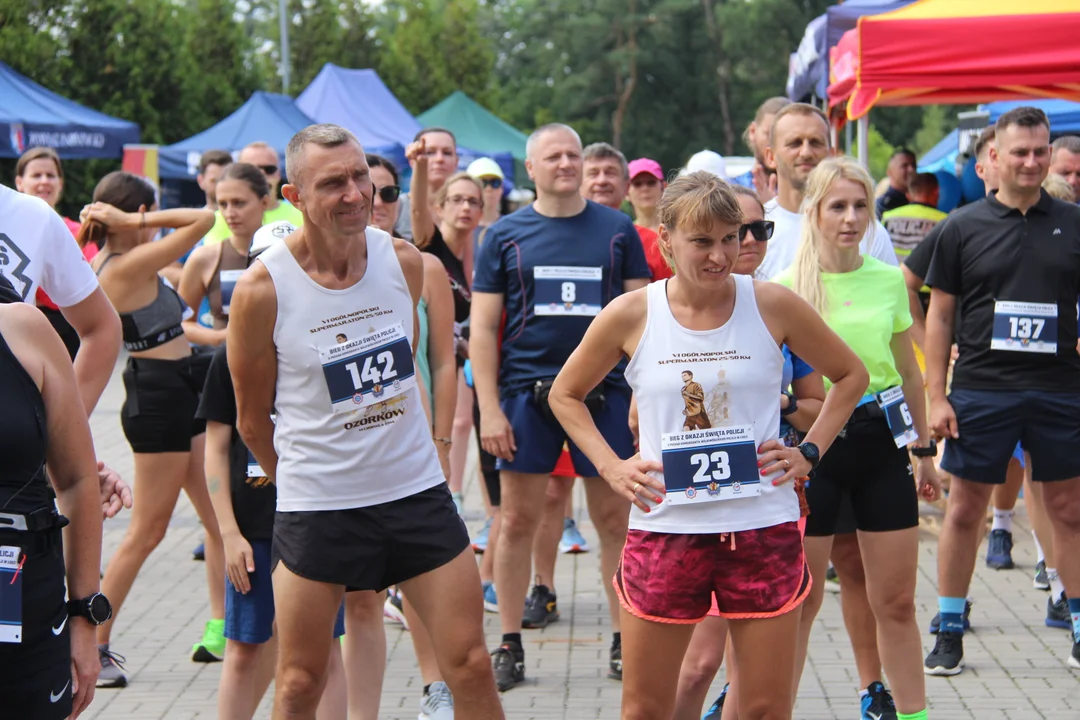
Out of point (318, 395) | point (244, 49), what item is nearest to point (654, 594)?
point (318, 395)

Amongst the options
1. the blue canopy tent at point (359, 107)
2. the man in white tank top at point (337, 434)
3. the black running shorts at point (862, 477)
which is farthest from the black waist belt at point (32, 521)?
the blue canopy tent at point (359, 107)

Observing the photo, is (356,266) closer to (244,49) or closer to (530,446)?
(530,446)

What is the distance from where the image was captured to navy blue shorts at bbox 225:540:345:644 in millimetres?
4152

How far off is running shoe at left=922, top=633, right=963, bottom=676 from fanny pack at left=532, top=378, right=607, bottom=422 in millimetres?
1672

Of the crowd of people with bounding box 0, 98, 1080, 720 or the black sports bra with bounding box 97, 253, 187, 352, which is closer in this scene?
the crowd of people with bounding box 0, 98, 1080, 720

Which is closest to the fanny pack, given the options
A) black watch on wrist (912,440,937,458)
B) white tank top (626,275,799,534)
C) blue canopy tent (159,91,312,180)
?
black watch on wrist (912,440,937,458)

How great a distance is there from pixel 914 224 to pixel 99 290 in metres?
6.99

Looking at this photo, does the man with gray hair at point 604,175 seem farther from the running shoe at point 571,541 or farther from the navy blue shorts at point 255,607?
the navy blue shorts at point 255,607

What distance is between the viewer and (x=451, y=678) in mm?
3660

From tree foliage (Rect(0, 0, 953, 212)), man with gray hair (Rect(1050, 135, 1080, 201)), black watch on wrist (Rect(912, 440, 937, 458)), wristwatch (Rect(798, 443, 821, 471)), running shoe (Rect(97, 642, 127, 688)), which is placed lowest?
tree foliage (Rect(0, 0, 953, 212))

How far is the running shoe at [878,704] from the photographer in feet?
14.9

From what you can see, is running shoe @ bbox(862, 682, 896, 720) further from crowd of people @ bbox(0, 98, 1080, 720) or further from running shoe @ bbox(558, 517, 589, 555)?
running shoe @ bbox(558, 517, 589, 555)

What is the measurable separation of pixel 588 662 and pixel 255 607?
206 cm

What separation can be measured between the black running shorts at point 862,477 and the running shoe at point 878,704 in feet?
1.91
